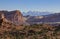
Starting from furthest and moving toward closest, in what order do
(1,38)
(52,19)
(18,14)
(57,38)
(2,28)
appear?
(52,19), (18,14), (2,28), (57,38), (1,38)

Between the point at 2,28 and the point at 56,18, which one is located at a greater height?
the point at 2,28

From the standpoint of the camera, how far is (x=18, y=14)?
73250 mm

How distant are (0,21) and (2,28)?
148 cm

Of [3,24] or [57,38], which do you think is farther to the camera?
[3,24]

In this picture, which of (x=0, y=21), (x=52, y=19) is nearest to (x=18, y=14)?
(x=52, y=19)

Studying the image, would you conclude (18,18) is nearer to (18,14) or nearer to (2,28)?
(18,14)

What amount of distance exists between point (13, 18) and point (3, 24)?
47263 mm

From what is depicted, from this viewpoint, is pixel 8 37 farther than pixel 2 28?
No

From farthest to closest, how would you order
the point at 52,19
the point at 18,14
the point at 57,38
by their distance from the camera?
1. the point at 52,19
2. the point at 18,14
3. the point at 57,38

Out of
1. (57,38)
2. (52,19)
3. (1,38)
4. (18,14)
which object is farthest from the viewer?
(52,19)

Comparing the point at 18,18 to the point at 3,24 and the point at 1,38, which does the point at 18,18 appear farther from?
the point at 1,38

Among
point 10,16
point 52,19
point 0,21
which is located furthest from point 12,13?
point 0,21

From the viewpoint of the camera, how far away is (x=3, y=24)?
27859mm

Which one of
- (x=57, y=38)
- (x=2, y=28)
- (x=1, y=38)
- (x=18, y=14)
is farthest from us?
(x=18, y=14)
